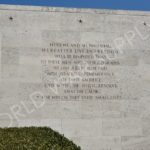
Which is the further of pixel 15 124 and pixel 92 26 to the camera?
pixel 92 26

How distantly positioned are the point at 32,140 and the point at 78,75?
4.58m

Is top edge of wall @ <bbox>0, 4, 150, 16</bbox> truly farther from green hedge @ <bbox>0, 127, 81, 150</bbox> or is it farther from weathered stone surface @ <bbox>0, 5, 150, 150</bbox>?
green hedge @ <bbox>0, 127, 81, 150</bbox>

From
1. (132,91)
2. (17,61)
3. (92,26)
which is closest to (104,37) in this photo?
(92,26)

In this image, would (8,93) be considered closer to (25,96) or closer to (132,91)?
(25,96)

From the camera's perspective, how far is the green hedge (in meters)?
8.11

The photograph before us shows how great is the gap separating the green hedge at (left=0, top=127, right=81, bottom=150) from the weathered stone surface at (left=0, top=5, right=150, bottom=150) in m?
2.77

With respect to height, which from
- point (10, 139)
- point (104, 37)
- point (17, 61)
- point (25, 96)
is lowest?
point (10, 139)

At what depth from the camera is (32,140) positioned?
862 cm

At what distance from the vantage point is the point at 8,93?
12430mm

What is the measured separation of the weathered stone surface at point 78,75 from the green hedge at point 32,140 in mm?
2773

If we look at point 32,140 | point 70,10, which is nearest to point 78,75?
point 70,10

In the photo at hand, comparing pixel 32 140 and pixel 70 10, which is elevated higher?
pixel 70 10

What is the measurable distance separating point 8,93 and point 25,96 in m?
0.51

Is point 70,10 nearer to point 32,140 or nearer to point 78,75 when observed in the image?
point 78,75
